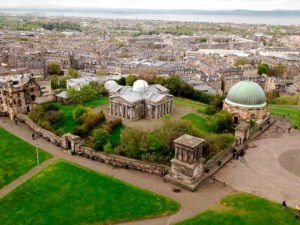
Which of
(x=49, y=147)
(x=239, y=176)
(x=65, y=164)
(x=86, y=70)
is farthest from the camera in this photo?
(x=86, y=70)

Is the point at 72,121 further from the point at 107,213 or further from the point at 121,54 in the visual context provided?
the point at 121,54

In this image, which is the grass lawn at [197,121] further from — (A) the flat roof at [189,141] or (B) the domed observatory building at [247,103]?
(A) the flat roof at [189,141]

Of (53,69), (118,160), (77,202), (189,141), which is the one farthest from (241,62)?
(77,202)

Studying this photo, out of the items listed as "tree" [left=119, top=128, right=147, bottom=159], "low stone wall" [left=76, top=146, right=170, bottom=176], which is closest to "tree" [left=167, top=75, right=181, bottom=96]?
"tree" [left=119, top=128, right=147, bottom=159]

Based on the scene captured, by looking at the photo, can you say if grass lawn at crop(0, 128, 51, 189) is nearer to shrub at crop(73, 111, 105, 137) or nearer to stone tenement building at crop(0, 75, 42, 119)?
shrub at crop(73, 111, 105, 137)

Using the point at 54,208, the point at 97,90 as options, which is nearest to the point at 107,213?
the point at 54,208

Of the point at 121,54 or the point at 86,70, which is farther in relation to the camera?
the point at 121,54

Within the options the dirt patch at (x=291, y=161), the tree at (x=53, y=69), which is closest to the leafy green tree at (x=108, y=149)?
the dirt patch at (x=291, y=161)
